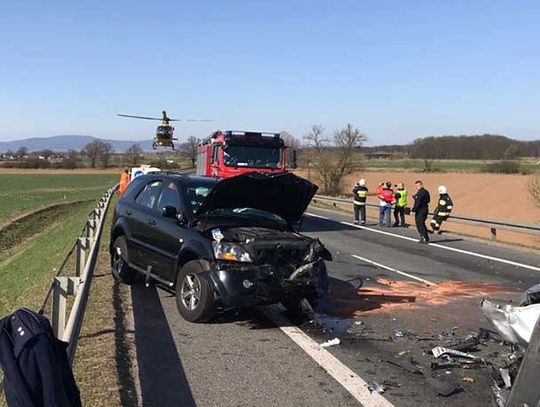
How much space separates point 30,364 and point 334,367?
3.41 m

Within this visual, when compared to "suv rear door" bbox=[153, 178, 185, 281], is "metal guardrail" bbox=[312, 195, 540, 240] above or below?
below

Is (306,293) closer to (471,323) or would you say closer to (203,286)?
(203,286)

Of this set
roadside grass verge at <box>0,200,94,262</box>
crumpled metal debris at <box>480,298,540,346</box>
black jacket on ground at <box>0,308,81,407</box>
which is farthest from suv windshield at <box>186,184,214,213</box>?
roadside grass verge at <box>0,200,94,262</box>

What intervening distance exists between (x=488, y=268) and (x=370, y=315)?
19.0ft

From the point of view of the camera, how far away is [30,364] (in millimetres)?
2992

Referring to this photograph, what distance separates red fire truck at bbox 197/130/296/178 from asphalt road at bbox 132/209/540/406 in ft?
23.9

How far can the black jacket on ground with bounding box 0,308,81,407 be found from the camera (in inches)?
117

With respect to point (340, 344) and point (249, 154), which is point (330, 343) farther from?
point (249, 154)

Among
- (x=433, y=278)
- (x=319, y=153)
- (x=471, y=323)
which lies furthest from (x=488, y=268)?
(x=319, y=153)

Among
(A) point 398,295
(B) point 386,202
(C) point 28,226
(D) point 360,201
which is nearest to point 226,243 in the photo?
(A) point 398,295

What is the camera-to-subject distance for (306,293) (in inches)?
291

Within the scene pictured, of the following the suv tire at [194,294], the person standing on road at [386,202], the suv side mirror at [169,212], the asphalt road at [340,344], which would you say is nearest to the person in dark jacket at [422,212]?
the person standing on road at [386,202]

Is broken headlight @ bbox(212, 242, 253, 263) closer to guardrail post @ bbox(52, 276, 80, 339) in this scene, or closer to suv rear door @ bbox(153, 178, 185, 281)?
suv rear door @ bbox(153, 178, 185, 281)

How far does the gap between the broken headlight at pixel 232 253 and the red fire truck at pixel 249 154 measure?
1163 centimetres
